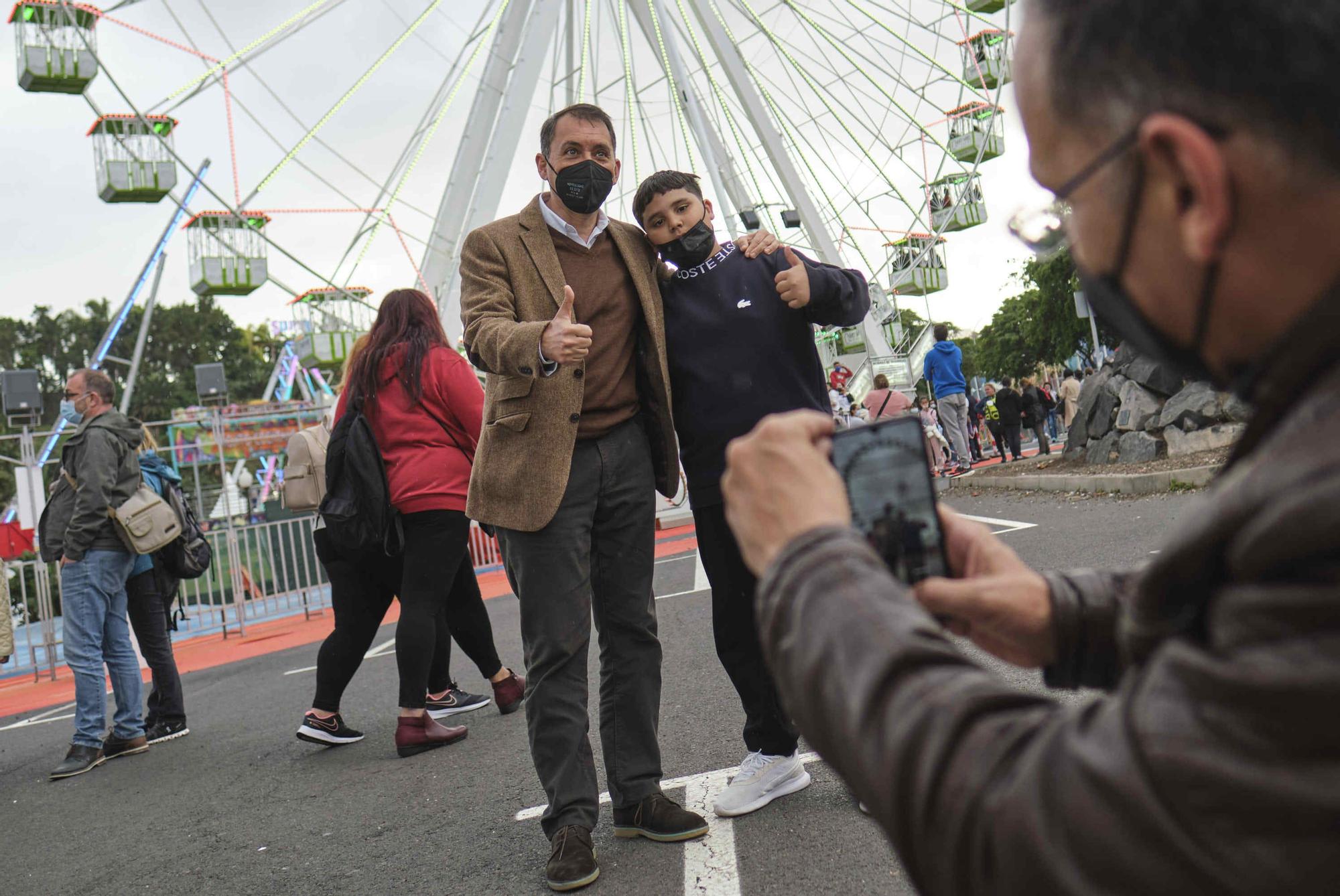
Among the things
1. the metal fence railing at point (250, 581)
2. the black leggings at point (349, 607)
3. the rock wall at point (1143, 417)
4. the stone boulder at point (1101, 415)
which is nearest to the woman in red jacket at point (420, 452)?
the black leggings at point (349, 607)

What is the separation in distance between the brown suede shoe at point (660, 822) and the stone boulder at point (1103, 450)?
1048cm

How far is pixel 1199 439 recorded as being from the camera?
11.0m

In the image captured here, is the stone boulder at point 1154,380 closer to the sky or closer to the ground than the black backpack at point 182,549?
closer to the sky

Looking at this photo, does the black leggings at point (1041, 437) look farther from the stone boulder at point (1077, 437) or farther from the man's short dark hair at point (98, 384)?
the man's short dark hair at point (98, 384)

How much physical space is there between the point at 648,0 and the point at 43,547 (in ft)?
45.4

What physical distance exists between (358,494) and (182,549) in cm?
182

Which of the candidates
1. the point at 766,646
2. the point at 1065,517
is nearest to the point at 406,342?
the point at 766,646

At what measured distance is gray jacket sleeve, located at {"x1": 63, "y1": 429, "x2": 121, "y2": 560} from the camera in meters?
5.11

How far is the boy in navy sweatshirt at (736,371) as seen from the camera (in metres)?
3.05

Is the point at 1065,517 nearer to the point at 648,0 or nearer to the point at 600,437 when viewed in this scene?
the point at 600,437

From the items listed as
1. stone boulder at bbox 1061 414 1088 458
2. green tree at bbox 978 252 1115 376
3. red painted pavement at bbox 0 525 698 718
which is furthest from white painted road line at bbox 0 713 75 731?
green tree at bbox 978 252 1115 376

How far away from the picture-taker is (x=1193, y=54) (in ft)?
2.33

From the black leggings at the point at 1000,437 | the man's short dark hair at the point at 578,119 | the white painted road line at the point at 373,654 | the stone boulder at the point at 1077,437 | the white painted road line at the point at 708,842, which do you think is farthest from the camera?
the black leggings at the point at 1000,437

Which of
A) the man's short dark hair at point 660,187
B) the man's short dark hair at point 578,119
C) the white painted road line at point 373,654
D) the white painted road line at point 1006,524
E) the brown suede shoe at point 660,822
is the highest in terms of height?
the man's short dark hair at point 578,119
